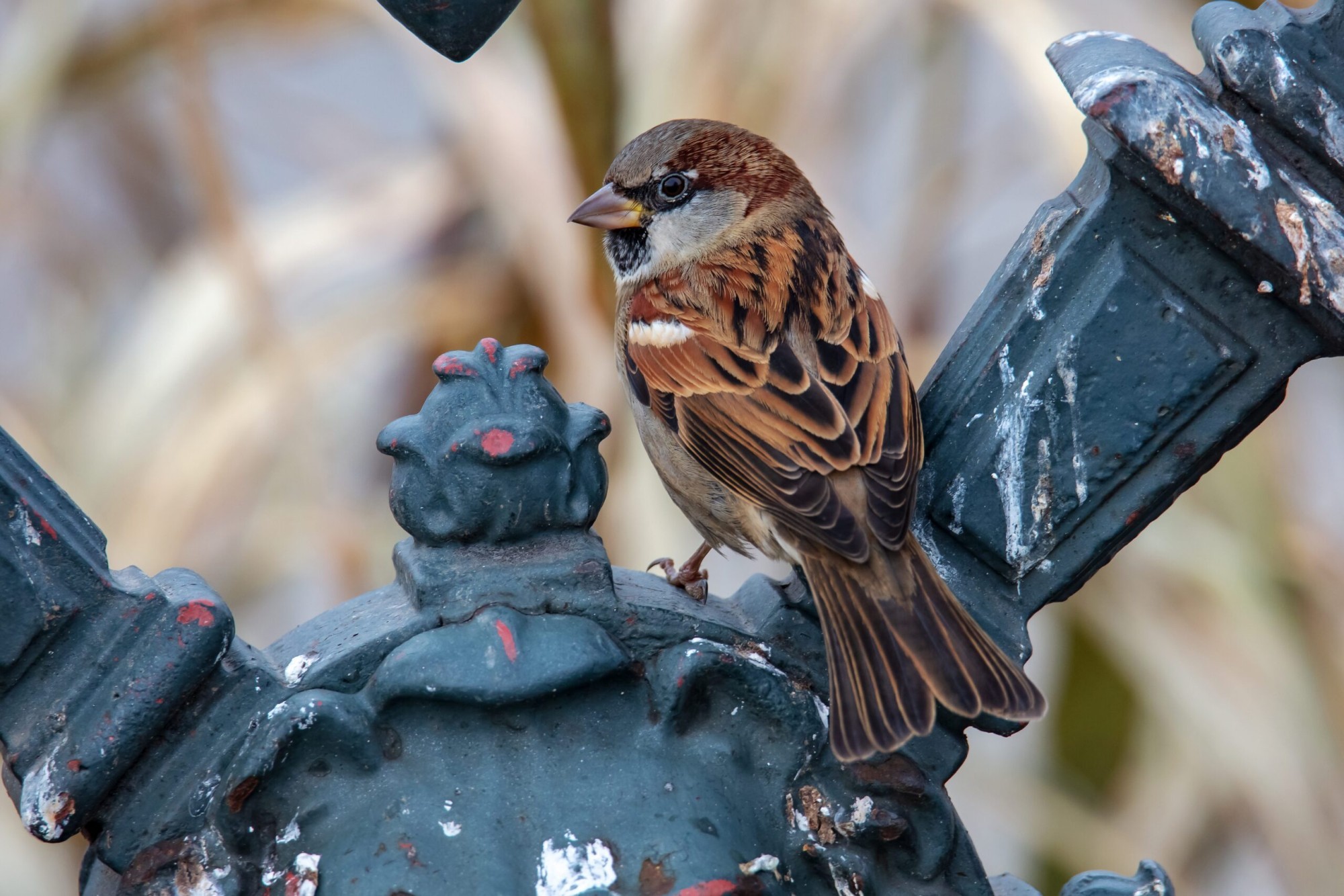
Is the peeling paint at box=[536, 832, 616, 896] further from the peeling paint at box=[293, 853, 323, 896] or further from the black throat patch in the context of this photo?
the black throat patch

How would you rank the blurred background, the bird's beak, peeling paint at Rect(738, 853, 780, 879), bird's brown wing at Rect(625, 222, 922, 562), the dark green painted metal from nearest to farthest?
the dark green painted metal
peeling paint at Rect(738, 853, 780, 879)
bird's brown wing at Rect(625, 222, 922, 562)
the bird's beak
the blurred background

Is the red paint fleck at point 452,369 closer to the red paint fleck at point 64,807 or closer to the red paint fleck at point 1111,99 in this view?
the red paint fleck at point 64,807

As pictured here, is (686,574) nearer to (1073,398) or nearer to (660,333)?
(660,333)

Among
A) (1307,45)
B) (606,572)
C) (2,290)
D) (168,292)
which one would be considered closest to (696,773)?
(606,572)

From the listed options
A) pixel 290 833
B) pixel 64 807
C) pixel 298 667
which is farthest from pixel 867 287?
pixel 64 807

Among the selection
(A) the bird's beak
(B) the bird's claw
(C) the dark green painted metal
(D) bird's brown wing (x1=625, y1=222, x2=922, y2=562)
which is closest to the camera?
(C) the dark green painted metal

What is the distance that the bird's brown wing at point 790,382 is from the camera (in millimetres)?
2115

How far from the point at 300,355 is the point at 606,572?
2161mm

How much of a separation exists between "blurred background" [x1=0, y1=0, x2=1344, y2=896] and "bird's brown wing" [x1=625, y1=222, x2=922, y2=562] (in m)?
0.57

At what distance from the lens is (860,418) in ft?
7.49

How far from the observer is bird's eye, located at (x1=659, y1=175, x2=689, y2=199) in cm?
305

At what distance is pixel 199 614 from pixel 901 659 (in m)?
0.78

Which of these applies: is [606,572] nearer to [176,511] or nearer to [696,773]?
[696,773]

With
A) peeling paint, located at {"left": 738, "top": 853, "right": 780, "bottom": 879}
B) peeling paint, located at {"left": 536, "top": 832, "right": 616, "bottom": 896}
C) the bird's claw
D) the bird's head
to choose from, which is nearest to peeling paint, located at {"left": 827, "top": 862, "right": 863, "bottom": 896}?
peeling paint, located at {"left": 738, "top": 853, "right": 780, "bottom": 879}
